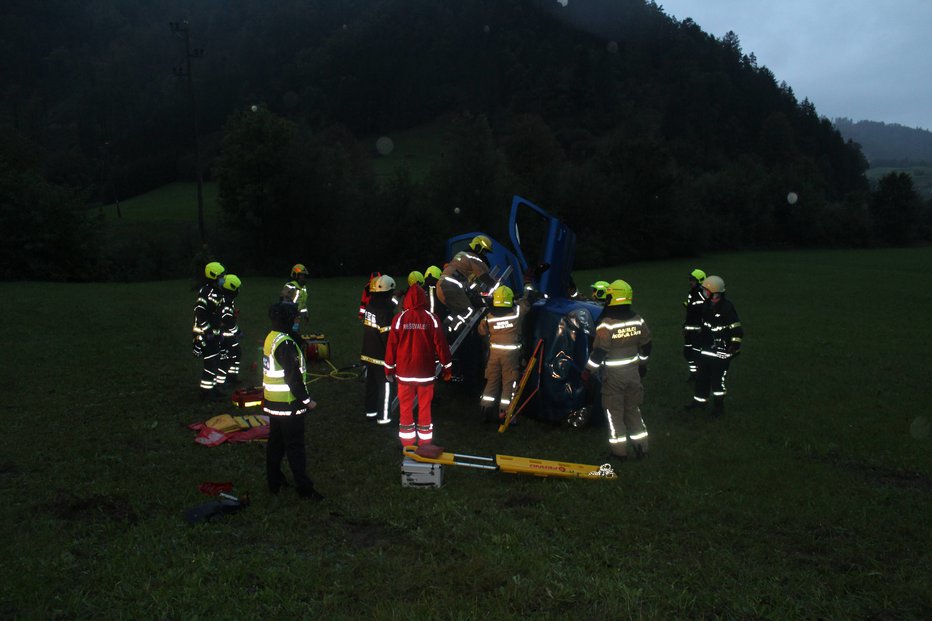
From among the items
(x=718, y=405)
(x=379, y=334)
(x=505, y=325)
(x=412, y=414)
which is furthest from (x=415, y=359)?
(x=718, y=405)

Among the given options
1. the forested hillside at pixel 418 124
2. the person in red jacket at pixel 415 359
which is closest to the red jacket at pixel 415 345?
the person in red jacket at pixel 415 359

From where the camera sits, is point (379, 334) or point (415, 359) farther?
point (379, 334)

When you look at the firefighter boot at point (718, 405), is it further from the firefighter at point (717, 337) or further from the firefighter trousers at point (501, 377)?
the firefighter trousers at point (501, 377)

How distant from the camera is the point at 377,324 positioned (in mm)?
9602

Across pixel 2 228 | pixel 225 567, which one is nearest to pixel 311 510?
pixel 225 567

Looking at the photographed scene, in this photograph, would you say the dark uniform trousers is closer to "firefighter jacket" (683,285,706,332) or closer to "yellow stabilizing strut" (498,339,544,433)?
"yellow stabilizing strut" (498,339,544,433)

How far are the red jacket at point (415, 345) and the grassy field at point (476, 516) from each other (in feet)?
3.70

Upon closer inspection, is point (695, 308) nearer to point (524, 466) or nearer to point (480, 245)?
point (480, 245)

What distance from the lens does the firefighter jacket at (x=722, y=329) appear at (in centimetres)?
991

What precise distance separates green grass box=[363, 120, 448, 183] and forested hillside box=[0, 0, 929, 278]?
215cm

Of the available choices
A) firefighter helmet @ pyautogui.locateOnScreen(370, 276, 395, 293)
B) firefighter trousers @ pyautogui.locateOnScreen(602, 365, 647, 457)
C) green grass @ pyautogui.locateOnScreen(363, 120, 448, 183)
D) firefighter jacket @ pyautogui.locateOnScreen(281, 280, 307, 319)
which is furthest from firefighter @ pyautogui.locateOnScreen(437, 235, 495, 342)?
green grass @ pyautogui.locateOnScreen(363, 120, 448, 183)

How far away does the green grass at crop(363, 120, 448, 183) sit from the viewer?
87.0 meters

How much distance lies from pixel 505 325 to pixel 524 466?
2544mm

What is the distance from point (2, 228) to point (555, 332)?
4157 cm
